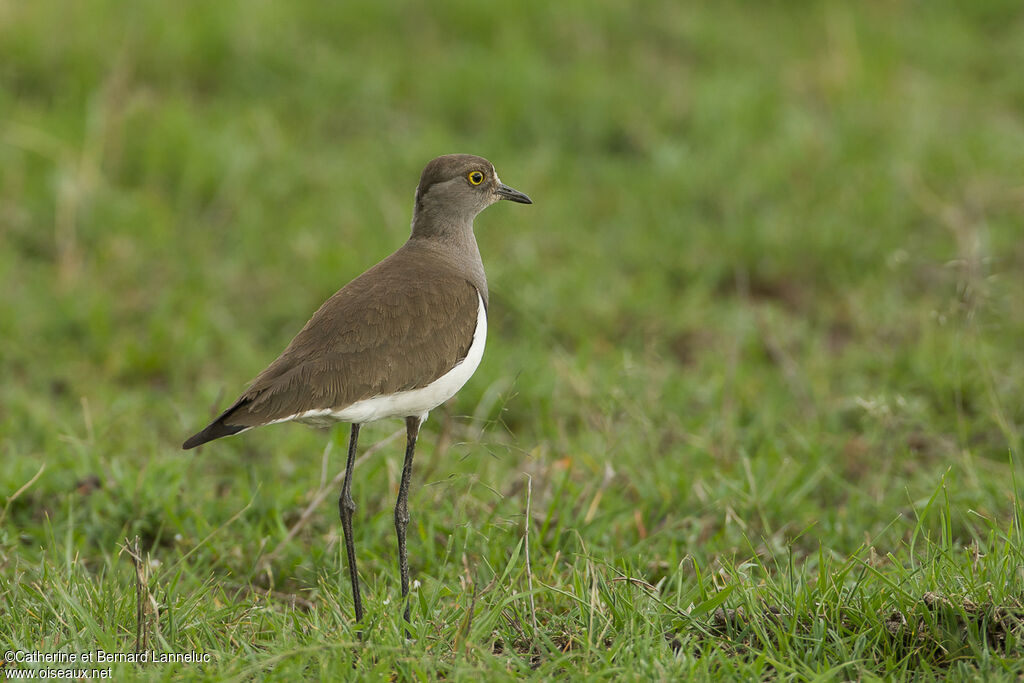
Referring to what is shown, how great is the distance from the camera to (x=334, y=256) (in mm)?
7465

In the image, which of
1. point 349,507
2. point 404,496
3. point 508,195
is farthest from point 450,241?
point 349,507

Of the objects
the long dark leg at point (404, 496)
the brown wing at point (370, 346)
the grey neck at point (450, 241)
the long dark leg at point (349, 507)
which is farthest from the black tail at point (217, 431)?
the grey neck at point (450, 241)

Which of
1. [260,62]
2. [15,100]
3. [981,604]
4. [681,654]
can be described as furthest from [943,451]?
[15,100]

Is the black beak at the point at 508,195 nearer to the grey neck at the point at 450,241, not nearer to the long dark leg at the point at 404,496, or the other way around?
the grey neck at the point at 450,241

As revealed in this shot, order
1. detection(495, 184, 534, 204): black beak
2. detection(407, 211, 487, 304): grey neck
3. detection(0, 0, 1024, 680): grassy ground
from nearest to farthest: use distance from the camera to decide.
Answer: detection(0, 0, 1024, 680): grassy ground < detection(407, 211, 487, 304): grey neck < detection(495, 184, 534, 204): black beak

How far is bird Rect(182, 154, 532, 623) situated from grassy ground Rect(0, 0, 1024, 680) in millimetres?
284

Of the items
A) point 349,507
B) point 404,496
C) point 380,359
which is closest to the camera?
point 380,359

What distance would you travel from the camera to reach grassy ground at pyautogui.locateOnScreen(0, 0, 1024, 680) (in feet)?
12.3

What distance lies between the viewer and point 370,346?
391cm

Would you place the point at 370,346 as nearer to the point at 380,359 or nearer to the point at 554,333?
the point at 380,359

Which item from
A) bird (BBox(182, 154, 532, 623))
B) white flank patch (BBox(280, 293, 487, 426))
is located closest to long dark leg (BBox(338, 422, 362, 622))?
bird (BBox(182, 154, 532, 623))

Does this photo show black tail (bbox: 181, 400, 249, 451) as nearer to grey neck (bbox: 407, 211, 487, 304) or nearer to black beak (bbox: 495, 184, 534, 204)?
grey neck (bbox: 407, 211, 487, 304)

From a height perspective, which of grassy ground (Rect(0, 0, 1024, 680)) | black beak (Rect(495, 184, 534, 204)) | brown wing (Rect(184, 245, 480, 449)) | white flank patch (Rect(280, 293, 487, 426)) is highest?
black beak (Rect(495, 184, 534, 204))

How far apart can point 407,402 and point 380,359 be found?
0.56 ft
